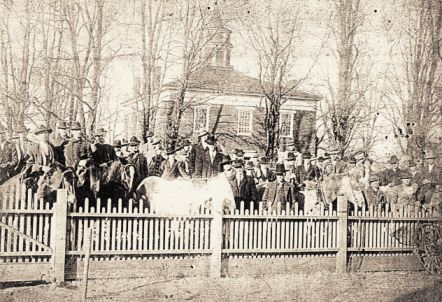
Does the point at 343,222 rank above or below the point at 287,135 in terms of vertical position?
below

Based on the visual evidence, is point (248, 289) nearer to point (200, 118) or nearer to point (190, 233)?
point (190, 233)

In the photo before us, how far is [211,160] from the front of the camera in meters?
12.9

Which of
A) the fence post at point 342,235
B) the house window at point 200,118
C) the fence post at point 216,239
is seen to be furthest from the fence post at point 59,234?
the house window at point 200,118

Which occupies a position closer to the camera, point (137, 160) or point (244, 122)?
point (137, 160)

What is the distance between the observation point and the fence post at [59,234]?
9.27 m

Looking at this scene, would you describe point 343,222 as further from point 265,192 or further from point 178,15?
point 178,15

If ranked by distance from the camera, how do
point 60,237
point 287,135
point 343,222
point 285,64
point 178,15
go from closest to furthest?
point 60,237
point 343,222
point 178,15
point 285,64
point 287,135

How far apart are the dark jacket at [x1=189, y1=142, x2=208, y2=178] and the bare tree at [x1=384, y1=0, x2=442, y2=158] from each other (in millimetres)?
7185

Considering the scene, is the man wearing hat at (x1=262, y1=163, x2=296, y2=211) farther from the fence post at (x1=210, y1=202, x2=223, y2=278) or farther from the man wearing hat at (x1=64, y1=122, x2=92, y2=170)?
the man wearing hat at (x1=64, y1=122, x2=92, y2=170)

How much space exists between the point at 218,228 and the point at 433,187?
17.2 ft

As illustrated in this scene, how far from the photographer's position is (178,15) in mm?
17891

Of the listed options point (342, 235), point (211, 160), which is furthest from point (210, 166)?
point (342, 235)

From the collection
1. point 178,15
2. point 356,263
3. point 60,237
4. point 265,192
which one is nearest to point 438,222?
point 356,263

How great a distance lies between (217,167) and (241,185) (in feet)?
3.47
